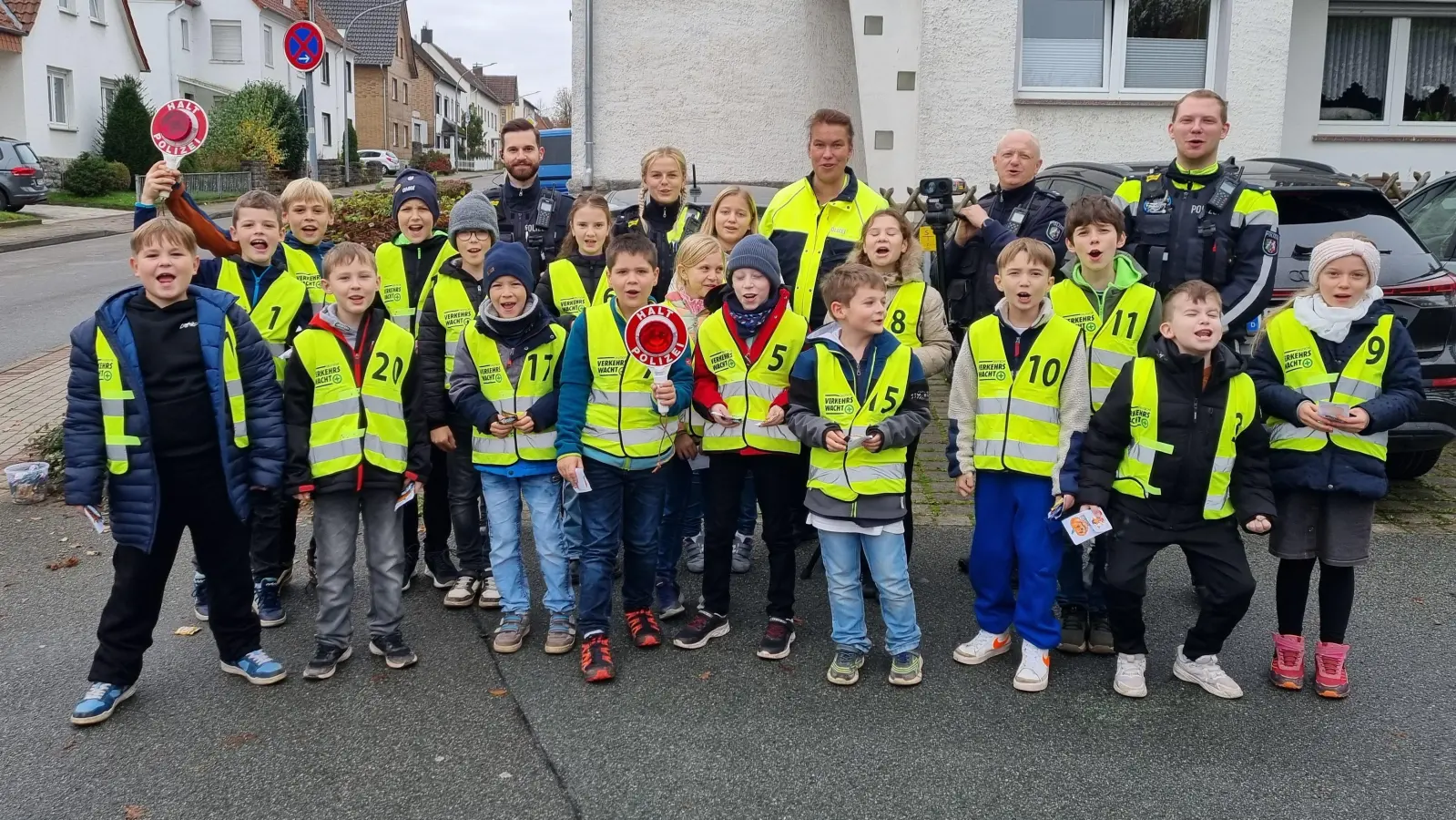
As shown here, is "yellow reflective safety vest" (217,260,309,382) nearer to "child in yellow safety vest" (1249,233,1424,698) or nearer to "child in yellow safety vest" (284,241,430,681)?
"child in yellow safety vest" (284,241,430,681)

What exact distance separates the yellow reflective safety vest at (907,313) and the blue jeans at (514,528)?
1614 mm

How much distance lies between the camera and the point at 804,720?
4.03 metres

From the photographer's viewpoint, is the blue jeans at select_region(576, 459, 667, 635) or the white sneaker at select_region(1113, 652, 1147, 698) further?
the blue jeans at select_region(576, 459, 667, 635)

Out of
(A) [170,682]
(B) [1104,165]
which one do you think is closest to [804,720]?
(A) [170,682]

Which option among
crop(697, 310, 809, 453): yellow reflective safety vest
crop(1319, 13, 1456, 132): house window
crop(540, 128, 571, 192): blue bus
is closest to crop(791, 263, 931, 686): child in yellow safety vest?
crop(697, 310, 809, 453): yellow reflective safety vest

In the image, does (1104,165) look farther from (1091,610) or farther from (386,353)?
(386,353)

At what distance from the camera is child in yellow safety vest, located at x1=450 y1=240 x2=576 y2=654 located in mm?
4645

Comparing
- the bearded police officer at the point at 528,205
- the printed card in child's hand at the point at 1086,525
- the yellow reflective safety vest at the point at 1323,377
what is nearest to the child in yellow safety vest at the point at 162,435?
the bearded police officer at the point at 528,205

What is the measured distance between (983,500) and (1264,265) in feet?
5.27

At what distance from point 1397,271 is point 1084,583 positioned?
9.09 ft

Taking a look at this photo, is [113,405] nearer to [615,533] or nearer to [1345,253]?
[615,533]

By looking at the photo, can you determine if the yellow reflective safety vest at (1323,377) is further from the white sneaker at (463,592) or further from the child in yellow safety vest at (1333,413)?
the white sneaker at (463,592)

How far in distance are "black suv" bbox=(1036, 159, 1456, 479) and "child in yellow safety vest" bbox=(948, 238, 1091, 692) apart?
2169mm

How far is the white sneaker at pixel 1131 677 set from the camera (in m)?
4.24
